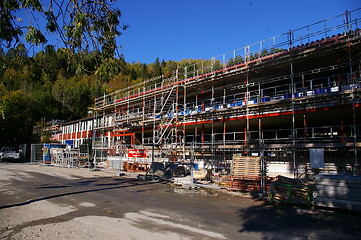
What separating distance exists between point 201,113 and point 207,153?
3.20 metres

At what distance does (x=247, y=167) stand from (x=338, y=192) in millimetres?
4174

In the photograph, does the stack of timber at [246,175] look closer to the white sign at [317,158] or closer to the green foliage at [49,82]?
the white sign at [317,158]

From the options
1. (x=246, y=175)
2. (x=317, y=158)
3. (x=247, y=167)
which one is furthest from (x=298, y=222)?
(x=317, y=158)

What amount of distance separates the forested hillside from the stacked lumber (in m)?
6.61

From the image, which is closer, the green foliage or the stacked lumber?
the green foliage

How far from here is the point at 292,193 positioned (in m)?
10.6

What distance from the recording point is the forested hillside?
782 cm

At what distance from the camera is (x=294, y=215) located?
8.74 metres

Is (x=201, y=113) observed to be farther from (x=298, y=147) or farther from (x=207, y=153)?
(x=298, y=147)

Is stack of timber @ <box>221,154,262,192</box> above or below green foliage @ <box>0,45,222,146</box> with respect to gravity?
below

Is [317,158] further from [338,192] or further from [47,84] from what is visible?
[47,84]

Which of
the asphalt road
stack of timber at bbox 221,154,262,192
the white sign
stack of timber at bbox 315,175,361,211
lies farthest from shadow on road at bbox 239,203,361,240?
the white sign

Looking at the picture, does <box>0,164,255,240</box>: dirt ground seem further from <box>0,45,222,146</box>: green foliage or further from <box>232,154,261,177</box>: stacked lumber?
<box>232,154,261,177</box>: stacked lumber

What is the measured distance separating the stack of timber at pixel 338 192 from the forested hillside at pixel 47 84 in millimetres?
7657
